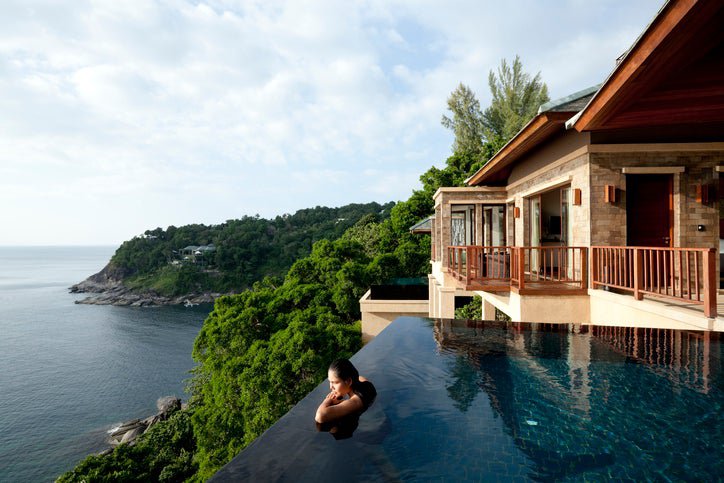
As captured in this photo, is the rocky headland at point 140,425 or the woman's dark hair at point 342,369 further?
the rocky headland at point 140,425

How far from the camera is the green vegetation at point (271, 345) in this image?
1425 centimetres

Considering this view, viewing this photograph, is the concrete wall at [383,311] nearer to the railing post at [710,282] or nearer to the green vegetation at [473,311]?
the green vegetation at [473,311]

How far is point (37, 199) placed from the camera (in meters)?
65.4

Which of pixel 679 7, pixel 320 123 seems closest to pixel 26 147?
pixel 320 123

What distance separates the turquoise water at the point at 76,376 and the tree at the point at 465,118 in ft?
99.2

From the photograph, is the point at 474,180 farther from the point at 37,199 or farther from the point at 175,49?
the point at 37,199

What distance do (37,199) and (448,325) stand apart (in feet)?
270

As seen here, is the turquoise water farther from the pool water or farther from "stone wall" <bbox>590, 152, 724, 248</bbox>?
"stone wall" <bbox>590, 152, 724, 248</bbox>

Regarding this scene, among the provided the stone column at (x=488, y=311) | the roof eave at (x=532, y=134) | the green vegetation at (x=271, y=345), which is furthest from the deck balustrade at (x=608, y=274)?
the stone column at (x=488, y=311)

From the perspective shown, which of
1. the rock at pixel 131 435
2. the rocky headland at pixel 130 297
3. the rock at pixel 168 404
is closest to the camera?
the rock at pixel 131 435

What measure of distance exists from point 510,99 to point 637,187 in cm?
2615

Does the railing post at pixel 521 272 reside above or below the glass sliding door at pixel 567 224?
below

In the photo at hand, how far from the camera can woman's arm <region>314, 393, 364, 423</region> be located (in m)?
2.82

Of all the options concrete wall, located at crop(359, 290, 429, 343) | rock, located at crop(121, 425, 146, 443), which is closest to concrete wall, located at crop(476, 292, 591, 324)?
concrete wall, located at crop(359, 290, 429, 343)
